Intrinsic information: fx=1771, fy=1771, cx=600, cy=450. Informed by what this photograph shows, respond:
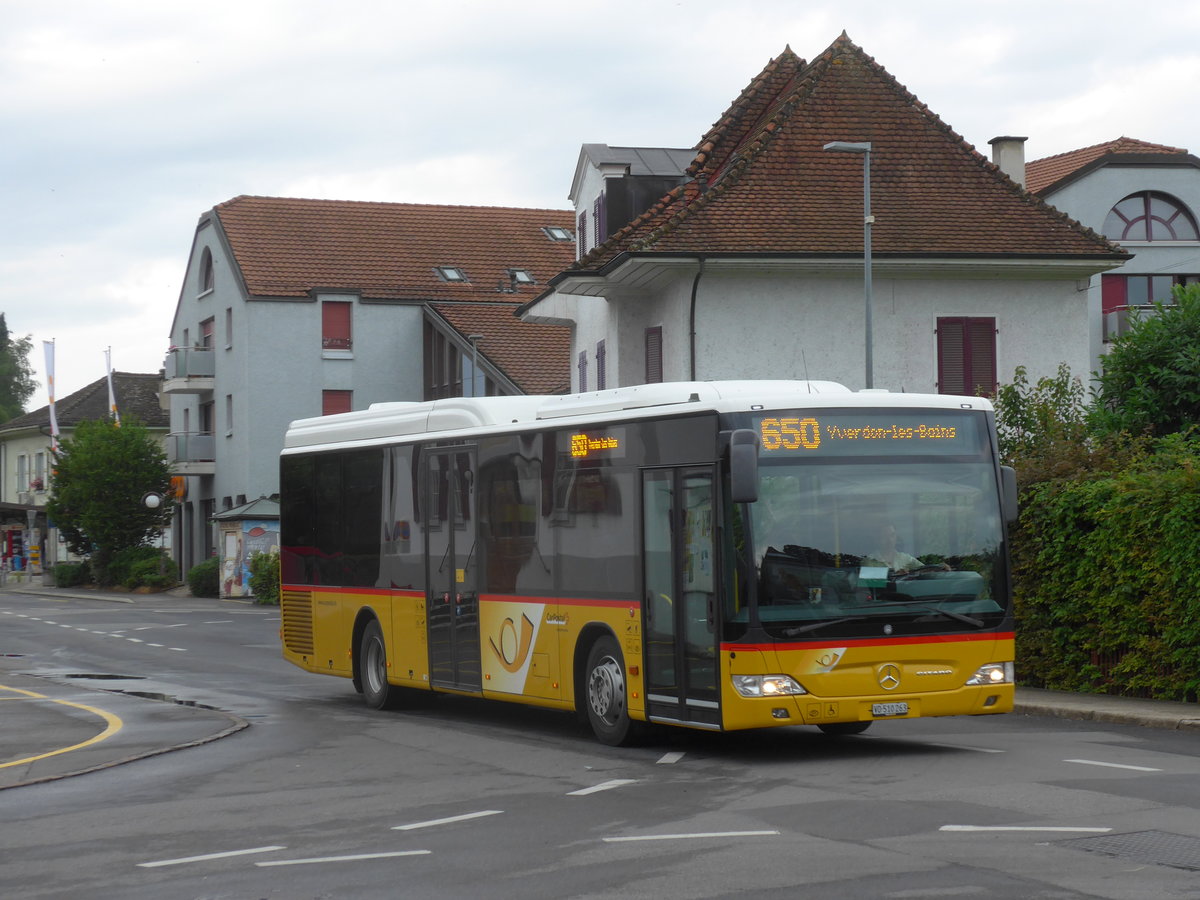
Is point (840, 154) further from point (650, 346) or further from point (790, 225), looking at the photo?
point (650, 346)

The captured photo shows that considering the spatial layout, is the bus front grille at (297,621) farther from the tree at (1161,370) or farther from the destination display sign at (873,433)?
the tree at (1161,370)

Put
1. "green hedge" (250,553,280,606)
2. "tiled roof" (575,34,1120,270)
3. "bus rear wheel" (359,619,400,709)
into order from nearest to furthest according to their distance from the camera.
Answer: "bus rear wheel" (359,619,400,709) → "tiled roof" (575,34,1120,270) → "green hedge" (250,553,280,606)

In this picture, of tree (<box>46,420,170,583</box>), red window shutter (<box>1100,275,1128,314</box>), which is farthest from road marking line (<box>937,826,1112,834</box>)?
tree (<box>46,420,170,583</box>)

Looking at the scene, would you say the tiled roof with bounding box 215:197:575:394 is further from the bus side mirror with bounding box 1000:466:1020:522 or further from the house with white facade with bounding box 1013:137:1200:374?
the bus side mirror with bounding box 1000:466:1020:522

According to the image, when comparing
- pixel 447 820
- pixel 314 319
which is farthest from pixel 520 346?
pixel 447 820

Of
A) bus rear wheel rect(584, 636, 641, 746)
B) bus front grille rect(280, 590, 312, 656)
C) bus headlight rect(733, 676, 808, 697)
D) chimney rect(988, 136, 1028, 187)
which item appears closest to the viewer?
bus headlight rect(733, 676, 808, 697)

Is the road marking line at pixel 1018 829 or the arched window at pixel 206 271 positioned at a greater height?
the arched window at pixel 206 271

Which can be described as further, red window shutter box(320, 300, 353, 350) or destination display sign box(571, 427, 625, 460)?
red window shutter box(320, 300, 353, 350)

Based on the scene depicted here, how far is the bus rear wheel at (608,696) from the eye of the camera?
1408 cm

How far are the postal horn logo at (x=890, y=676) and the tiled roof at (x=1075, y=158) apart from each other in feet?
123

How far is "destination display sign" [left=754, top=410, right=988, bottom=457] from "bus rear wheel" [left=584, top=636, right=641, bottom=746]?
2312mm

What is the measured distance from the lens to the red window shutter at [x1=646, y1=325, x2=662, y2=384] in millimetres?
33375

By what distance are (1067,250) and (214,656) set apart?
54.3ft

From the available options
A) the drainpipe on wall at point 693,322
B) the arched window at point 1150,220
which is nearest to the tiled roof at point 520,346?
the arched window at point 1150,220
